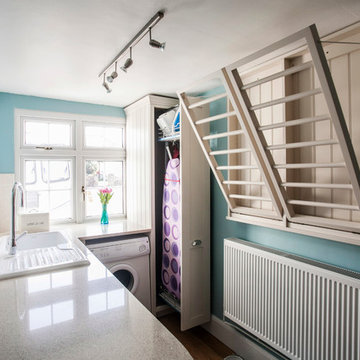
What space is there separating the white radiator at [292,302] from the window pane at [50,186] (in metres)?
1.95

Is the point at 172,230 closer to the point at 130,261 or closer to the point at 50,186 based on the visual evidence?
the point at 130,261

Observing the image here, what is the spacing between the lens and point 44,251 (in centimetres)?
187

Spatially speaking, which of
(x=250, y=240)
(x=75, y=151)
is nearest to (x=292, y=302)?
(x=250, y=240)

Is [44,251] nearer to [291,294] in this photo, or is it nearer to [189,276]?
[189,276]

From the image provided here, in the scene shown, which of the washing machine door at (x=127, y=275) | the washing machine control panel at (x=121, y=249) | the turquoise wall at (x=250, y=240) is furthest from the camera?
the washing machine door at (x=127, y=275)

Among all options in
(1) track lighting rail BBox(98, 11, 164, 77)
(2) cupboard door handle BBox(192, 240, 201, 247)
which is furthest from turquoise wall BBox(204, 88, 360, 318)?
(1) track lighting rail BBox(98, 11, 164, 77)

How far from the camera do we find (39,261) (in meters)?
1.63

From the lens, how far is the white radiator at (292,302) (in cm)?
148

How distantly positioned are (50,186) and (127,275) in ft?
4.29

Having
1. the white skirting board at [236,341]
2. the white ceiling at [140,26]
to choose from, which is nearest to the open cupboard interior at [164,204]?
the white skirting board at [236,341]

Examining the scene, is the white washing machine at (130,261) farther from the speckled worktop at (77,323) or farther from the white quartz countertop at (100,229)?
the speckled worktop at (77,323)

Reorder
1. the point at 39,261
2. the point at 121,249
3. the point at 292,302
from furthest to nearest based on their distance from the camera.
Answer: the point at 121,249 < the point at 292,302 < the point at 39,261

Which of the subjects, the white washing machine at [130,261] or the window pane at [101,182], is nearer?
the white washing machine at [130,261]

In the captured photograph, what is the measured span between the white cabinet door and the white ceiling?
0.66 m
